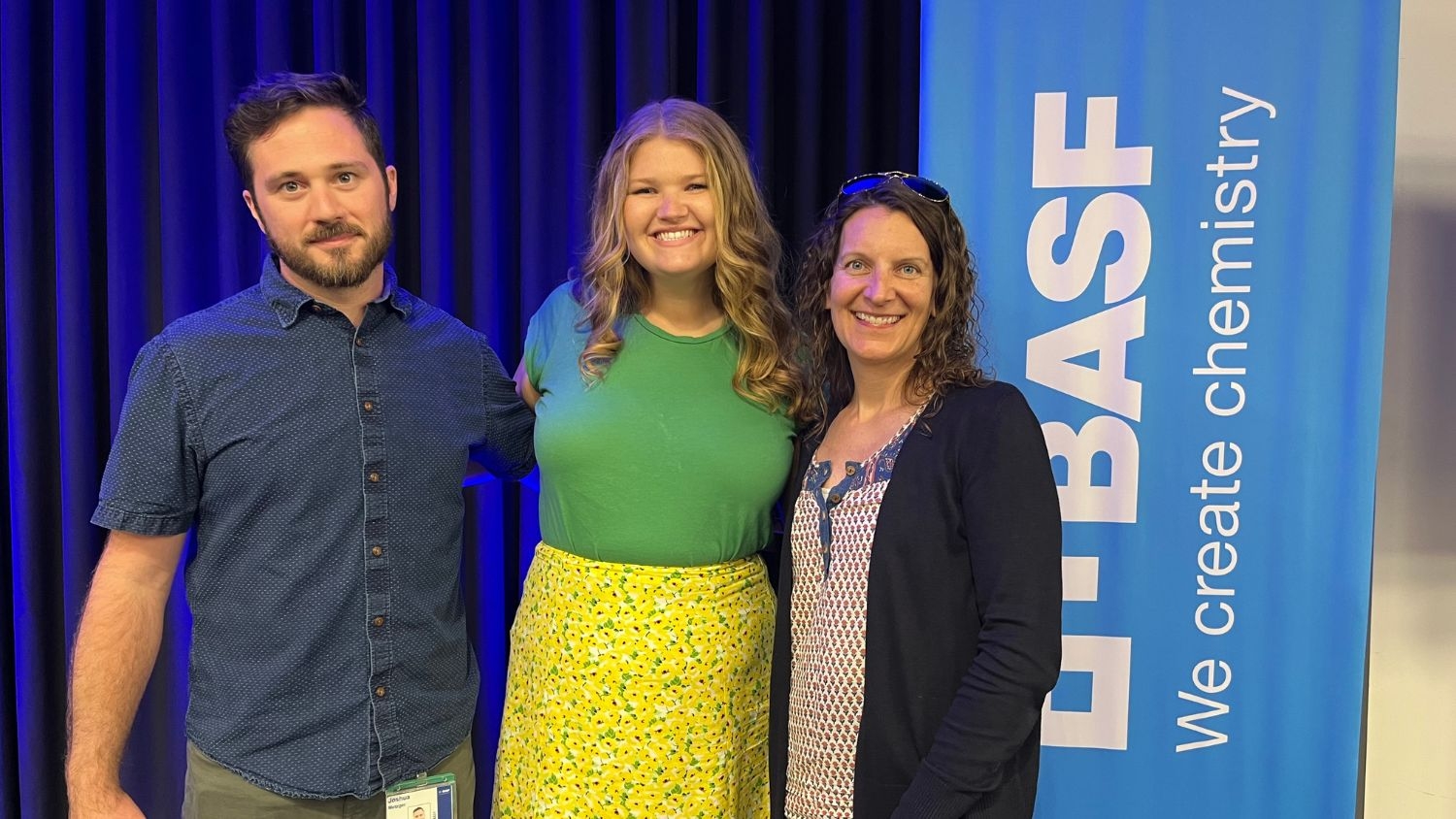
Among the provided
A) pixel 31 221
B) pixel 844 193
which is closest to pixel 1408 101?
pixel 844 193

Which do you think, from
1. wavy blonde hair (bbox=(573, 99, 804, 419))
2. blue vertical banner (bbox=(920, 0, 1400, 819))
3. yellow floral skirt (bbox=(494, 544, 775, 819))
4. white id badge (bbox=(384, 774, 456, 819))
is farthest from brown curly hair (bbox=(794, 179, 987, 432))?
white id badge (bbox=(384, 774, 456, 819))

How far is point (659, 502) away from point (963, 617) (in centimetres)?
53

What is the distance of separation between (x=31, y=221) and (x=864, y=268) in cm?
230

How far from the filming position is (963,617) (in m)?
1.32

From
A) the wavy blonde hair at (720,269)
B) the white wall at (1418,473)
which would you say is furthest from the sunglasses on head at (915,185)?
the white wall at (1418,473)

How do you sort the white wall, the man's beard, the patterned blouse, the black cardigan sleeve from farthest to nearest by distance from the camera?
the white wall < the man's beard < the patterned blouse < the black cardigan sleeve

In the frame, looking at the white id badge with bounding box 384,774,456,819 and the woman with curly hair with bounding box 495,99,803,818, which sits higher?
the woman with curly hair with bounding box 495,99,803,818

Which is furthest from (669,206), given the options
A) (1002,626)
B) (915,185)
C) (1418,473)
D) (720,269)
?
(1418,473)

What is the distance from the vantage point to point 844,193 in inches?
61.6

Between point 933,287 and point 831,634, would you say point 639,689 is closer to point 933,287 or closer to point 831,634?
point 831,634

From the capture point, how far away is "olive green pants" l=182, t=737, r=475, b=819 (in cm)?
145

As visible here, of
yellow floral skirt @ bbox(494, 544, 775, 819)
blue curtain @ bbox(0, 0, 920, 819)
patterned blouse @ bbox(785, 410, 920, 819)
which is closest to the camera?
patterned blouse @ bbox(785, 410, 920, 819)

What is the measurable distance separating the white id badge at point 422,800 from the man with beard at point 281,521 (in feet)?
0.08

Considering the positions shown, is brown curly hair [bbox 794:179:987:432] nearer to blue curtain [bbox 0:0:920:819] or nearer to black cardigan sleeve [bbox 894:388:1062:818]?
black cardigan sleeve [bbox 894:388:1062:818]
